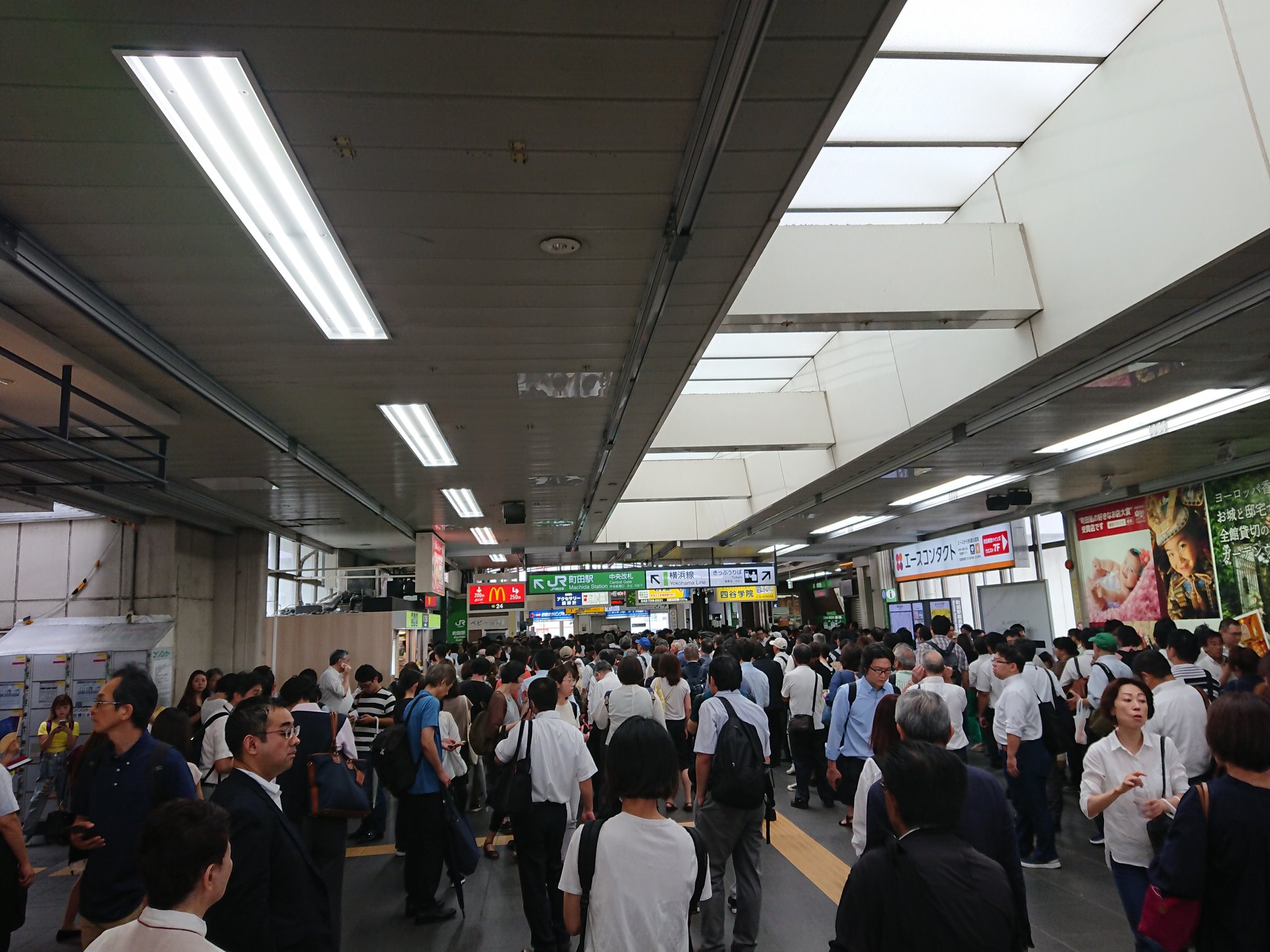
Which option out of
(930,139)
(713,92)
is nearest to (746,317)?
(930,139)

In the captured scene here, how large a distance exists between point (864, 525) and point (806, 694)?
9.87 metres

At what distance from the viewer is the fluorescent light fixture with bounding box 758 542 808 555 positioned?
71.8ft

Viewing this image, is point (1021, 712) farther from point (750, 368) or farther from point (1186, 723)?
point (750, 368)

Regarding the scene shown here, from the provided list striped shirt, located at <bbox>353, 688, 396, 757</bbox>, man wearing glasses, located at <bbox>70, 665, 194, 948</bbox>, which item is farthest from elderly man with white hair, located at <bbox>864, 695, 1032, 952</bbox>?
striped shirt, located at <bbox>353, 688, 396, 757</bbox>

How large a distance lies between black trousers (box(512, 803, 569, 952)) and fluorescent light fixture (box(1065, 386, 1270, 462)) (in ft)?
25.2

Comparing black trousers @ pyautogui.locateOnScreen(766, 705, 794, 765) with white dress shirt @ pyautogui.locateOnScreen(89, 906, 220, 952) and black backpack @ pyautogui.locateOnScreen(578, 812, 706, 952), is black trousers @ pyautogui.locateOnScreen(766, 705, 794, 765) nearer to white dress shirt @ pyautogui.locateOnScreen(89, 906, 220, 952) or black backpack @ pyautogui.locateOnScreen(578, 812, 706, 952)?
black backpack @ pyautogui.locateOnScreen(578, 812, 706, 952)

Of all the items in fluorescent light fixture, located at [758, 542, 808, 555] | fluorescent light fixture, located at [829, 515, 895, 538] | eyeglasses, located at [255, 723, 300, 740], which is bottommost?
eyeglasses, located at [255, 723, 300, 740]

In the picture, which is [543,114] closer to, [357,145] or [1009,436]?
[357,145]

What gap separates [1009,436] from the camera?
30.8ft

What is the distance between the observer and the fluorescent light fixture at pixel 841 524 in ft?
54.8

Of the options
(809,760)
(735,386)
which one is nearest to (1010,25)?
(809,760)

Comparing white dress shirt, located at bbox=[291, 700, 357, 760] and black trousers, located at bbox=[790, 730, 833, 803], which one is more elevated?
white dress shirt, located at bbox=[291, 700, 357, 760]

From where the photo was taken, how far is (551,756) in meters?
4.50

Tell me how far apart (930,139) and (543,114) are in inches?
166
